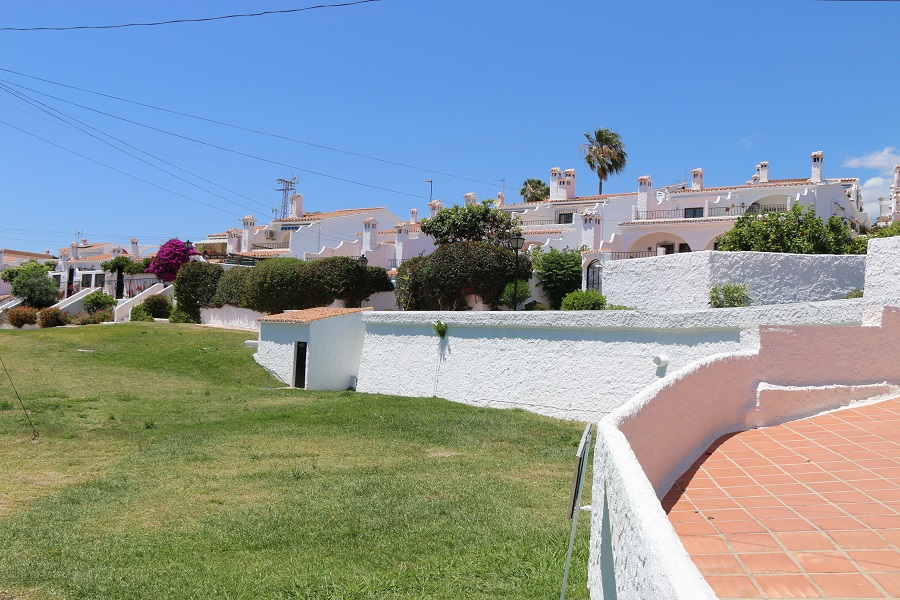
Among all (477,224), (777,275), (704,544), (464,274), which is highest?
(477,224)

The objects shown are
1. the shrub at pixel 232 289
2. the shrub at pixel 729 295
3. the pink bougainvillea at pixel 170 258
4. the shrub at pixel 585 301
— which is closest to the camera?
the shrub at pixel 729 295

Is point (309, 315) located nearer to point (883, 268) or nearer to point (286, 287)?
point (286, 287)

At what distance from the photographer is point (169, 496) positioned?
30.3 feet

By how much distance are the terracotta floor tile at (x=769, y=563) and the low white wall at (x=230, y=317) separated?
32.9 metres

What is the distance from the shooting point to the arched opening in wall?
2766 centimetres

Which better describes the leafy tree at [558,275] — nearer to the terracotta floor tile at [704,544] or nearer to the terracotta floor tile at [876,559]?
the terracotta floor tile at [704,544]

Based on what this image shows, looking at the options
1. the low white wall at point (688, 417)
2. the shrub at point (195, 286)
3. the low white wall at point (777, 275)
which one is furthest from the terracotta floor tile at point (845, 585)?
the shrub at point (195, 286)

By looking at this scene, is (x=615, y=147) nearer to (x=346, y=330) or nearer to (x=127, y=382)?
(x=346, y=330)

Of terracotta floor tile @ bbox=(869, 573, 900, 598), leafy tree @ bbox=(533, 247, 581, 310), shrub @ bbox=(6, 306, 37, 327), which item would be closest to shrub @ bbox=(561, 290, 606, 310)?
leafy tree @ bbox=(533, 247, 581, 310)

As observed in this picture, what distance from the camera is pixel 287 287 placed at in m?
34.3

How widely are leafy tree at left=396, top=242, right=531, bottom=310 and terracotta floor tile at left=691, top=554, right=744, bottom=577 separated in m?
24.9

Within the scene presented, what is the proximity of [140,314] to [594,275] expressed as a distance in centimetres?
2586

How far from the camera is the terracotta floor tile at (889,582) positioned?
13.1ft

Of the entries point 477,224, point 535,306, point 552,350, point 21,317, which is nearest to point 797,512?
point 552,350
